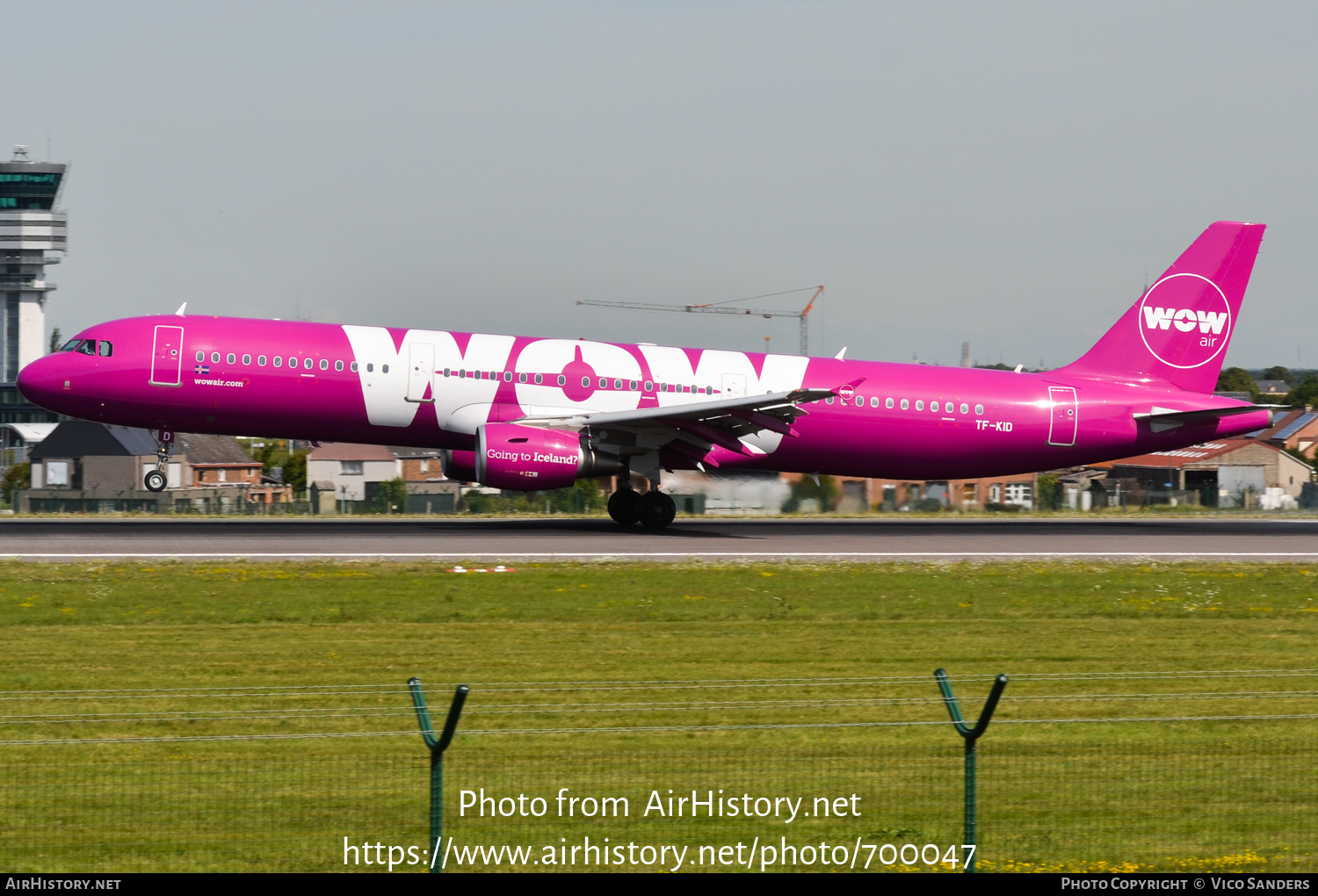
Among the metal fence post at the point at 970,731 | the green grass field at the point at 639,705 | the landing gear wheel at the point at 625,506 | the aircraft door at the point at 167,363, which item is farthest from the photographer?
the landing gear wheel at the point at 625,506

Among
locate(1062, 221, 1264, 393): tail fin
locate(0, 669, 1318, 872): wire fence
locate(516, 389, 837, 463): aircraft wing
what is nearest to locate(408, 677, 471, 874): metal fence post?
locate(0, 669, 1318, 872): wire fence

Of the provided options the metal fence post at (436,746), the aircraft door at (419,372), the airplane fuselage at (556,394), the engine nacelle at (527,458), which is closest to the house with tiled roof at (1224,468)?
the airplane fuselage at (556,394)

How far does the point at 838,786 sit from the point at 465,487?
56.2 m

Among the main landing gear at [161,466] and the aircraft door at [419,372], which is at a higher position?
the aircraft door at [419,372]

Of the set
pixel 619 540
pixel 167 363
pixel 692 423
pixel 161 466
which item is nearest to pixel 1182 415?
pixel 692 423

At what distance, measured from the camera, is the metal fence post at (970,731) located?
7250 mm

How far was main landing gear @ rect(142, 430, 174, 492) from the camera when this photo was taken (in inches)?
1156

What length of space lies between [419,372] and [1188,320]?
22036mm

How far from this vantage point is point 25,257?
475 feet

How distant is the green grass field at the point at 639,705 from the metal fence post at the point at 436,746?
0.87 meters

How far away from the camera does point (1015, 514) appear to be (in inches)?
1810

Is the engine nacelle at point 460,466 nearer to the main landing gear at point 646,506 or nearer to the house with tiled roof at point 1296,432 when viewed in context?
the main landing gear at point 646,506

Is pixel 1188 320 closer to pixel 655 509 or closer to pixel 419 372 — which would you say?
pixel 655 509

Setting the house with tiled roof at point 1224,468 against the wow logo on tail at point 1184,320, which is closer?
the wow logo on tail at point 1184,320
